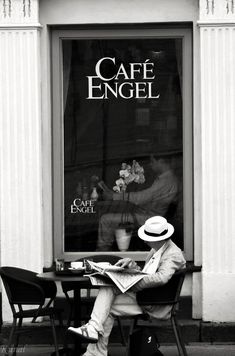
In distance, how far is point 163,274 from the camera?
9023 mm

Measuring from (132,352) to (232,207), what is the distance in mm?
2244

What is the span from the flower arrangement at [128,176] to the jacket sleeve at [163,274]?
6.61 feet

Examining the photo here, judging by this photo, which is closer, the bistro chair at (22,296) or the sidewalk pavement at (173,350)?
the bistro chair at (22,296)

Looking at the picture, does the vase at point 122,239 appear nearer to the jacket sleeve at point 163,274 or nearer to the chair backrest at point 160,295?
the jacket sleeve at point 163,274

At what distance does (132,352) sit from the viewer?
352 inches

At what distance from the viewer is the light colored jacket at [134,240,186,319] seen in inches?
354

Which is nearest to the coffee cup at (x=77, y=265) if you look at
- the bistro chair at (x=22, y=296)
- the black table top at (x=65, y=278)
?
the black table top at (x=65, y=278)

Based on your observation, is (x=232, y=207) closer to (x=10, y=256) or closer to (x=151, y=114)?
(x=151, y=114)

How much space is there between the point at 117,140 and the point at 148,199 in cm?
75

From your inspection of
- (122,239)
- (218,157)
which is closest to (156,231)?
(218,157)

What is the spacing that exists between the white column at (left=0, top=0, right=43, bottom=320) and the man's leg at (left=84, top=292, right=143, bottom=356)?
1.63m

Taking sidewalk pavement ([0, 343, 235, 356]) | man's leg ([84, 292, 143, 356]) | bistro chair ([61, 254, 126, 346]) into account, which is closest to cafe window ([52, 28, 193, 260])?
bistro chair ([61, 254, 126, 346])

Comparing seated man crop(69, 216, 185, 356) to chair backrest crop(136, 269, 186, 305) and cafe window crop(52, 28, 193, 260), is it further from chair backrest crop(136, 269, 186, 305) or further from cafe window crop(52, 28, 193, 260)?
cafe window crop(52, 28, 193, 260)

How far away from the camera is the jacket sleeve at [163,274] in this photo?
8.98m
